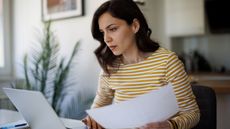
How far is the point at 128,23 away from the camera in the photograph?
3.79 ft

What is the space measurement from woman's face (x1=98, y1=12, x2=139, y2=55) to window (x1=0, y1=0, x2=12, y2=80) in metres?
2.33

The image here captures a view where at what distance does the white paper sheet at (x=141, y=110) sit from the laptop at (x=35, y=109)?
0.17 metres

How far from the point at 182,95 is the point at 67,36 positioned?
1.89 meters

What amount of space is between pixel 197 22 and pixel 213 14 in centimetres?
31

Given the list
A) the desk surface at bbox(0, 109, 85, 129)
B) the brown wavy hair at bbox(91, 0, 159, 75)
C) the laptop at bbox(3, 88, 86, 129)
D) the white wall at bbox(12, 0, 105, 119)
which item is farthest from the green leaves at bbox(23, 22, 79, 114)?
the laptop at bbox(3, 88, 86, 129)

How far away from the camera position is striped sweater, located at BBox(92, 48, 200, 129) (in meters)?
1.07

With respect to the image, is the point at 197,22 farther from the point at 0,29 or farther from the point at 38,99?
the point at 38,99

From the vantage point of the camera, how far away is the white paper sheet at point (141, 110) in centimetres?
88

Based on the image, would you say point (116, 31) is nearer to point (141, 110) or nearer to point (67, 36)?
point (141, 110)

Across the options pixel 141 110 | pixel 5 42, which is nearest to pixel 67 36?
pixel 5 42

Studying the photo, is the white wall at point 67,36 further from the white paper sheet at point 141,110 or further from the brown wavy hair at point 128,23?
the white paper sheet at point 141,110

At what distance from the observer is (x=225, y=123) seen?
2.08m

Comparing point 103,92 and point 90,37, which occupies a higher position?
point 90,37

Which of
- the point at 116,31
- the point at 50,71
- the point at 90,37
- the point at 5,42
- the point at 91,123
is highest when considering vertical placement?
the point at 116,31
